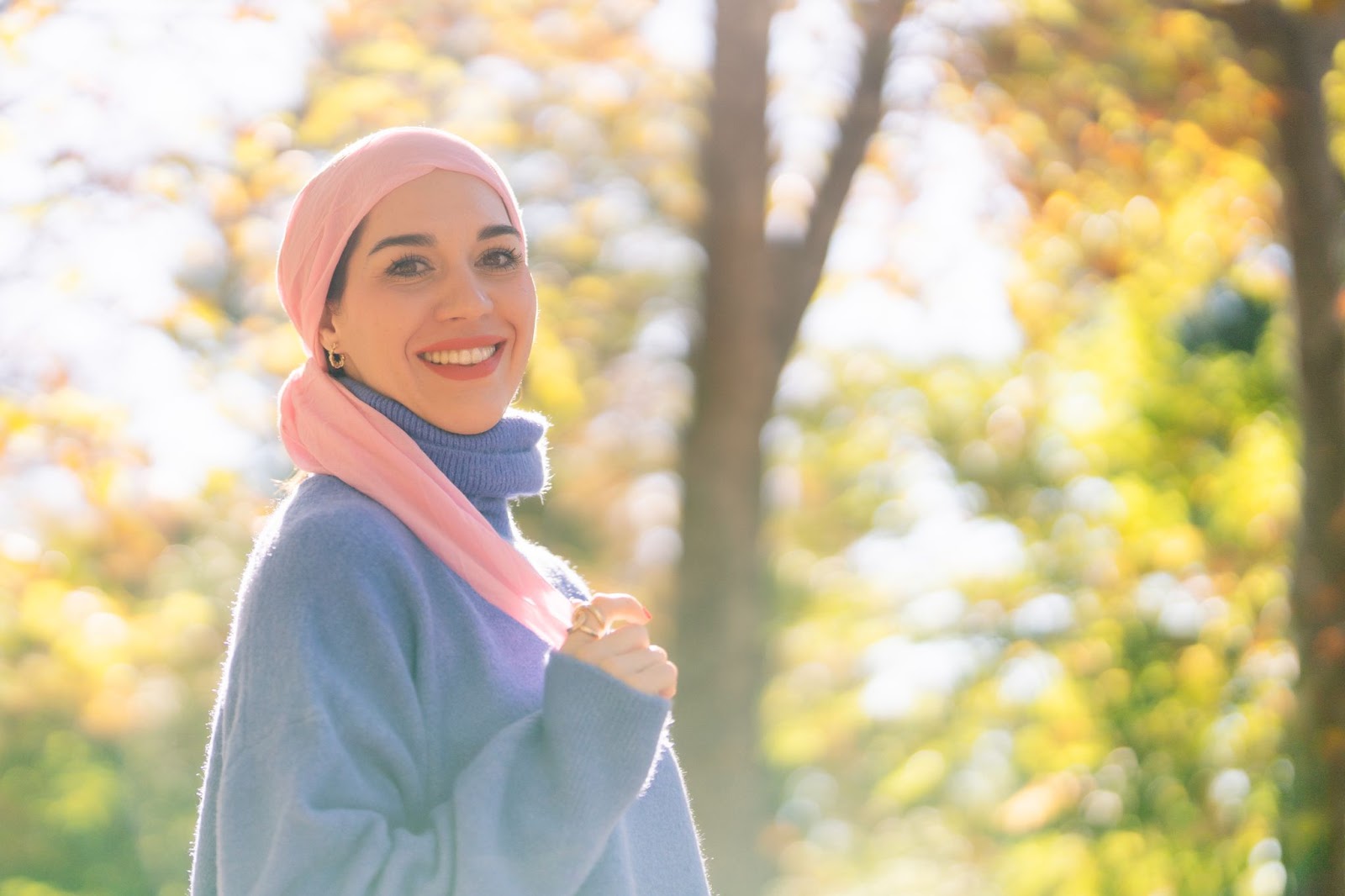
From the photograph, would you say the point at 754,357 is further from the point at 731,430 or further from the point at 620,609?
the point at 620,609

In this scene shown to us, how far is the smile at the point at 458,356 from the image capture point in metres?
1.72

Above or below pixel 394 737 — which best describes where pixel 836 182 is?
above

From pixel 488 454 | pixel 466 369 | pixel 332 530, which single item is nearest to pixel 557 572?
pixel 488 454

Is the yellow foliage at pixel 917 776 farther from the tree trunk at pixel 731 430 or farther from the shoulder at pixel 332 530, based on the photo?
the shoulder at pixel 332 530

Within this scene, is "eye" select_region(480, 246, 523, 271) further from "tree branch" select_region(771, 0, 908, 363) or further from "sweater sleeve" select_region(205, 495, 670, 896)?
"tree branch" select_region(771, 0, 908, 363)

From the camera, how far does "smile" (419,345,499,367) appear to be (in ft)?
5.65

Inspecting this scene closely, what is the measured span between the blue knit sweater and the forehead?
0.74 ft

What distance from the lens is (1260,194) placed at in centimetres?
686

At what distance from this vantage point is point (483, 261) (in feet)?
5.83

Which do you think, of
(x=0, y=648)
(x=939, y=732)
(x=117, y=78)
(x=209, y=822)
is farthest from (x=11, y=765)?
(x=209, y=822)

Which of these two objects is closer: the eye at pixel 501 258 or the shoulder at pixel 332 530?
the shoulder at pixel 332 530

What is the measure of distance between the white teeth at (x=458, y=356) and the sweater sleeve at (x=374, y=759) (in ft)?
0.81

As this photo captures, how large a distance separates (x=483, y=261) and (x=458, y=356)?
13 centimetres

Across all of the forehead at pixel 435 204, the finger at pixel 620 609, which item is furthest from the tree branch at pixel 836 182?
the finger at pixel 620 609
